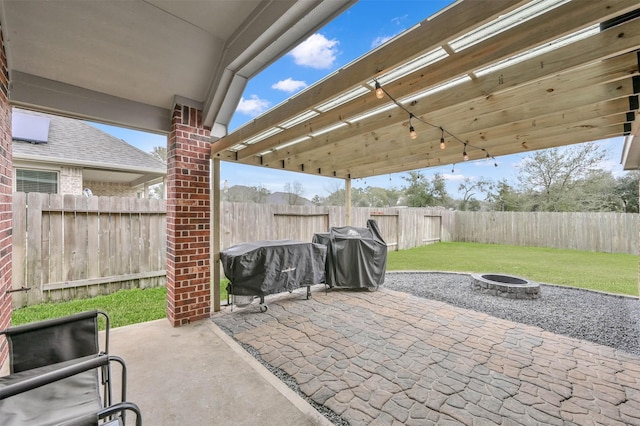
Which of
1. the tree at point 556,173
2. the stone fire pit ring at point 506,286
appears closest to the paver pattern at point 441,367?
the stone fire pit ring at point 506,286

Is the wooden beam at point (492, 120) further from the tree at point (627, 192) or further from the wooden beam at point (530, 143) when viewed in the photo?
the tree at point (627, 192)

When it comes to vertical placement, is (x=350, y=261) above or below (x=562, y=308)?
above

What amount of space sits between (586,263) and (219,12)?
10792mm

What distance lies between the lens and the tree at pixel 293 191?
18.4 metres

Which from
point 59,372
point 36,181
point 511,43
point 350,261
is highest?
point 511,43

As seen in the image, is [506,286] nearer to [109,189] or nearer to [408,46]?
[408,46]

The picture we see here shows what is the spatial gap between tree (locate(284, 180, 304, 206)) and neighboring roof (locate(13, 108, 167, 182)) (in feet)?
33.0

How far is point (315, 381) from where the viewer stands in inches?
95.0

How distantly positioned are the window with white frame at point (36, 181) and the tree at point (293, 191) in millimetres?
12308

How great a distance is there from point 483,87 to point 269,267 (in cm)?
352

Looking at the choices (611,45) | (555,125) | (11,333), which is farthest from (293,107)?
(555,125)

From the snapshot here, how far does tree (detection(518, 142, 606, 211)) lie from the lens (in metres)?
14.3

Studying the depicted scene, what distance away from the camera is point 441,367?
104 inches

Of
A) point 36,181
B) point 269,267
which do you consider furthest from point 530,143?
point 36,181
